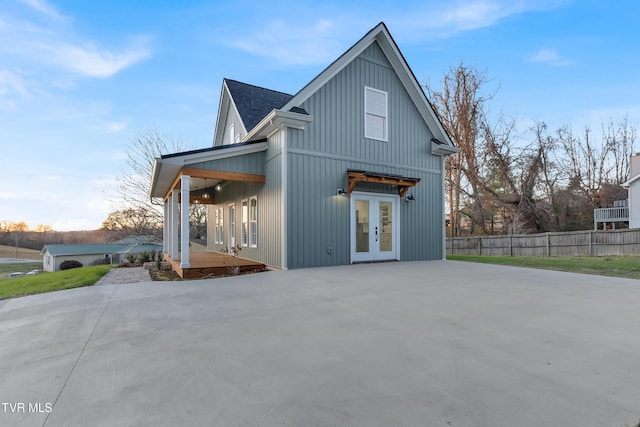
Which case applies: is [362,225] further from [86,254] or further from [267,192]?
[86,254]

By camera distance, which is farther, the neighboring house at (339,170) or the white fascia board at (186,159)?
the neighboring house at (339,170)

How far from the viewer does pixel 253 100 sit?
11.7m

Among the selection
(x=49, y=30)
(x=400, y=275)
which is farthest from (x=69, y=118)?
(x=400, y=275)

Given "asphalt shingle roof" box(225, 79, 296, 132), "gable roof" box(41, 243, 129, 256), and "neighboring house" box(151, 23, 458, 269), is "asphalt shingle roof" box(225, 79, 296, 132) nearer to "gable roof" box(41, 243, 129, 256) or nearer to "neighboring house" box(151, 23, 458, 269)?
"neighboring house" box(151, 23, 458, 269)

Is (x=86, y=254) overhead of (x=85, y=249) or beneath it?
beneath

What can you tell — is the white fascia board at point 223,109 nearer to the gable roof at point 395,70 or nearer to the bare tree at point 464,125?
the gable roof at point 395,70

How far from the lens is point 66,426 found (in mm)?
1646

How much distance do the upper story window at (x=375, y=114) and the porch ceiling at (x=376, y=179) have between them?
1357 mm

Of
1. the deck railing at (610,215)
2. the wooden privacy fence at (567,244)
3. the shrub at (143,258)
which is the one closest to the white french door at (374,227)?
the shrub at (143,258)

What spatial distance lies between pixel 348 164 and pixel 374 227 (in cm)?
200

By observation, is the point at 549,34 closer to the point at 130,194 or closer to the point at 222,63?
the point at 222,63

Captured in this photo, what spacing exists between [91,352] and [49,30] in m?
11.0

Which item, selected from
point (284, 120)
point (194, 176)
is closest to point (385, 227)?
point (284, 120)

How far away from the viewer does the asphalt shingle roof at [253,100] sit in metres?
10.6
